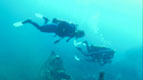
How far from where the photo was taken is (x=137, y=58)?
2859cm

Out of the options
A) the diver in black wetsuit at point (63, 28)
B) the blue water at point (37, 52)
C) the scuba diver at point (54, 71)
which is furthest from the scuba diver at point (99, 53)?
the blue water at point (37, 52)

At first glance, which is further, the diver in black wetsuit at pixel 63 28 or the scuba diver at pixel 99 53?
the scuba diver at pixel 99 53

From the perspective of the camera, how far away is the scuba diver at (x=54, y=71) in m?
13.9

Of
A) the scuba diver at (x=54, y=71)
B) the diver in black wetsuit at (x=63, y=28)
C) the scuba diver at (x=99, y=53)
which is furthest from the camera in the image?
the scuba diver at (x=54, y=71)

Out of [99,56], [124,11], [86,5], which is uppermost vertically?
[124,11]

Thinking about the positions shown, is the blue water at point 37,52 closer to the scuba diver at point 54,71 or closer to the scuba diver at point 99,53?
the scuba diver at point 54,71

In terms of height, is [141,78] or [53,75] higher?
[141,78]

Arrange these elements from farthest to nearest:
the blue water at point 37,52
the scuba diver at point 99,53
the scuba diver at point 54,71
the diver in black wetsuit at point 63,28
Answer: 1. the blue water at point 37,52
2. the scuba diver at point 54,71
3. the scuba diver at point 99,53
4. the diver in black wetsuit at point 63,28

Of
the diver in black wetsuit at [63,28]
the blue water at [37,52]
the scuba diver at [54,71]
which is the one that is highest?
the blue water at [37,52]

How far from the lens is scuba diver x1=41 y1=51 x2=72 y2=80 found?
13874 millimetres

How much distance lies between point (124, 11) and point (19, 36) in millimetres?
50827

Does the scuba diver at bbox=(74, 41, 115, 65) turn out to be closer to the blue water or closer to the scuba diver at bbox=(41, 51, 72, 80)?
the scuba diver at bbox=(41, 51, 72, 80)

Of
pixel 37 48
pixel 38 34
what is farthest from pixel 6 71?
pixel 38 34

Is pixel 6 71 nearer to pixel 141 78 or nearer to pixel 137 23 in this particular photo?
pixel 141 78
